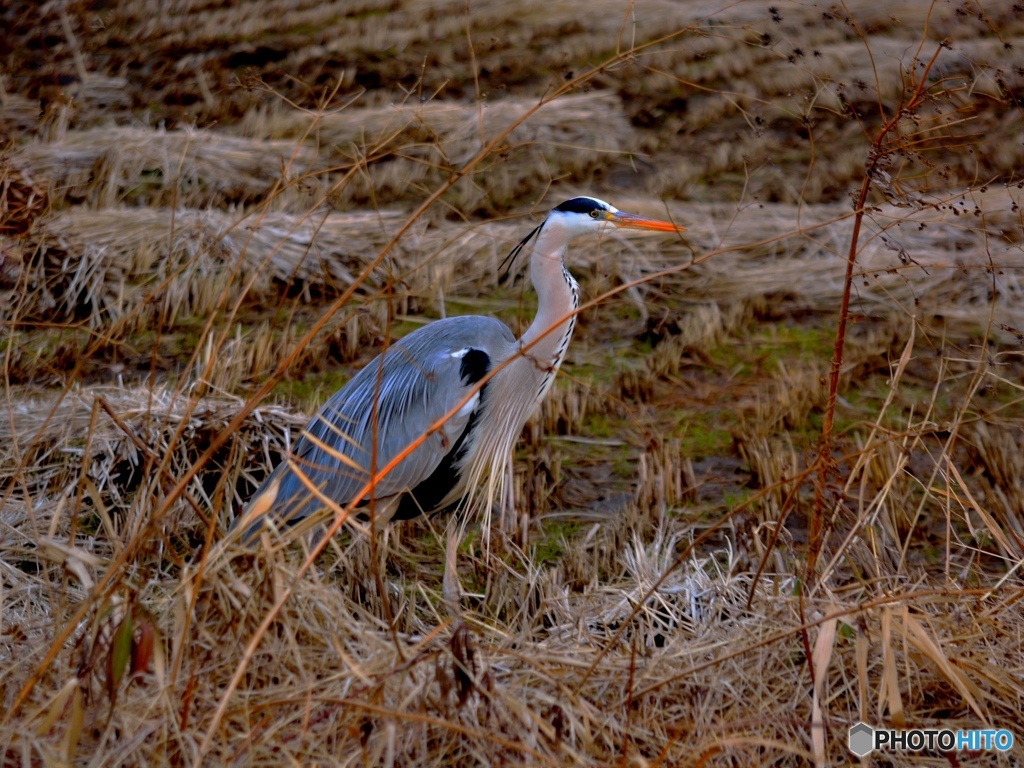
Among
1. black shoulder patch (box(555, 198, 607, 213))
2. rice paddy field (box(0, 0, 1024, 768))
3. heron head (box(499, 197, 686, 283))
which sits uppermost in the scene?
black shoulder patch (box(555, 198, 607, 213))

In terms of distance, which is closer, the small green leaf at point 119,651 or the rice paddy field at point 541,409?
the small green leaf at point 119,651

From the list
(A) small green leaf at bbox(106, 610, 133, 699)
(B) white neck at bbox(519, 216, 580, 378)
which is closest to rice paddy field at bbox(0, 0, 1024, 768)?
(A) small green leaf at bbox(106, 610, 133, 699)

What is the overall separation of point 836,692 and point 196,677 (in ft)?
4.76

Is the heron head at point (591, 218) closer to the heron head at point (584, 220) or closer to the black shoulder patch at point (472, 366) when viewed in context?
the heron head at point (584, 220)

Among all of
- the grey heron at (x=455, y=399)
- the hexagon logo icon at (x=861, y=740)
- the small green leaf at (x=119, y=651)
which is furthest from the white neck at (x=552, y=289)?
the small green leaf at (x=119, y=651)

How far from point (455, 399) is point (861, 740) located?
5.67 feet

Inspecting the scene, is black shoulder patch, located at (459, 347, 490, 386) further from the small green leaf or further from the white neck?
the small green leaf

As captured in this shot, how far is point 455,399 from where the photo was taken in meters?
3.51

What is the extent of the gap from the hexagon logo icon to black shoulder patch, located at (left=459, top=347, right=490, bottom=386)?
1.69 m

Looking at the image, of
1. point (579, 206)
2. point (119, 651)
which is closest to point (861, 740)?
point (119, 651)

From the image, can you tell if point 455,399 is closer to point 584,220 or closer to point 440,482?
point 440,482

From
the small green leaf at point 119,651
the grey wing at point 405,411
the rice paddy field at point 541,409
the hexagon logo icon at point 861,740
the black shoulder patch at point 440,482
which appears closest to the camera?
the small green leaf at point 119,651

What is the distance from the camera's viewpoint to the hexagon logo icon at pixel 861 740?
2.28 m

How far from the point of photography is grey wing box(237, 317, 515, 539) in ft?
11.4
